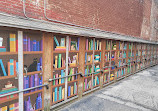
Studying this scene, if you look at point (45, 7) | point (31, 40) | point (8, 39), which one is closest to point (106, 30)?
point (45, 7)

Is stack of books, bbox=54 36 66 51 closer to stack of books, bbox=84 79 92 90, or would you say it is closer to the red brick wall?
the red brick wall

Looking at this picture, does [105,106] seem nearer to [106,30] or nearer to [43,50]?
[43,50]

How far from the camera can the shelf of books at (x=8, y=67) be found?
319 cm

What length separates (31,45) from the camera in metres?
3.77

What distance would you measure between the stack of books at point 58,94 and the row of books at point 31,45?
6.10ft

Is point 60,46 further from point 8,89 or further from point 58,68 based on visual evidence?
point 8,89

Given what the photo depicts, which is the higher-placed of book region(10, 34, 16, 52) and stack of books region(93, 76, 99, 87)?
book region(10, 34, 16, 52)

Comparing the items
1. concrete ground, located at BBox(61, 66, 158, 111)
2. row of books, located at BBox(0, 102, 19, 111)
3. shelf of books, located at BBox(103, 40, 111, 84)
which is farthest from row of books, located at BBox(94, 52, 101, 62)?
row of books, located at BBox(0, 102, 19, 111)

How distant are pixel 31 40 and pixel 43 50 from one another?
21.4 inches

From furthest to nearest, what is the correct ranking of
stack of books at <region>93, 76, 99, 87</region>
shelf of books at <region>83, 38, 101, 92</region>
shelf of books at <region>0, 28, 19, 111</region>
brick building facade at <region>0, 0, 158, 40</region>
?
stack of books at <region>93, 76, 99, 87</region> → shelf of books at <region>83, 38, 101, 92</region> → brick building facade at <region>0, 0, 158, 40</region> → shelf of books at <region>0, 28, 19, 111</region>

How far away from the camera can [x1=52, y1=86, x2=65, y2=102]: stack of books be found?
4668 mm

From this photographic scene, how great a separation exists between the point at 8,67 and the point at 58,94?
228 centimetres

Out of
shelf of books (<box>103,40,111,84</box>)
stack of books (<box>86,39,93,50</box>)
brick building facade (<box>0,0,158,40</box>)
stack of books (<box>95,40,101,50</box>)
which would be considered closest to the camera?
brick building facade (<box>0,0,158,40</box>)

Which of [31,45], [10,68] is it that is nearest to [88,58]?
[31,45]
